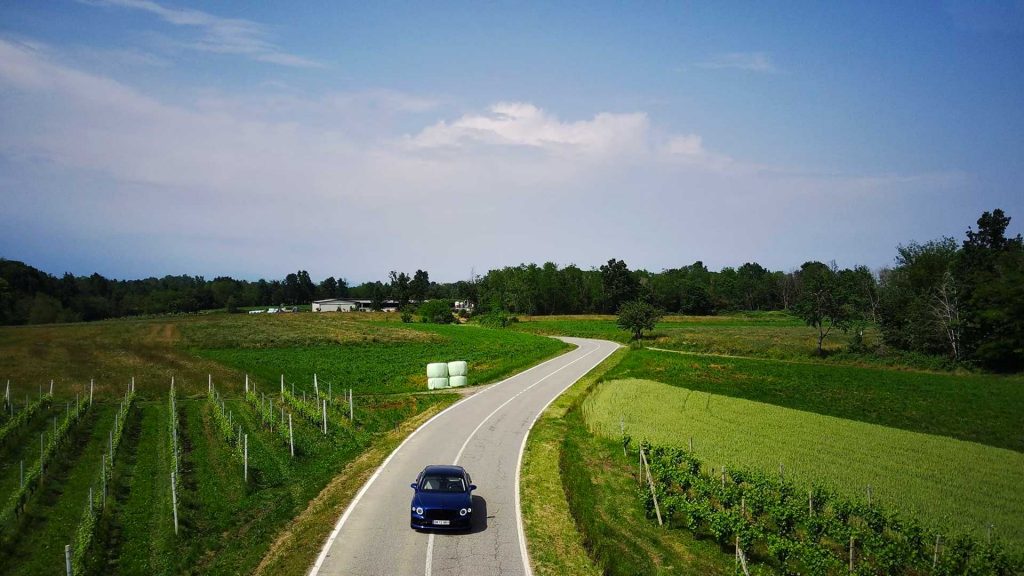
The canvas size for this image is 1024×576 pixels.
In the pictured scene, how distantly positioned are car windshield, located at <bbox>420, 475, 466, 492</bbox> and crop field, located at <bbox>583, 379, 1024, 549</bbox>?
12.6m

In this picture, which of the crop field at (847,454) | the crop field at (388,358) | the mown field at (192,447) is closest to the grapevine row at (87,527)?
the mown field at (192,447)

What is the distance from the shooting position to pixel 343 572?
48.0 feet

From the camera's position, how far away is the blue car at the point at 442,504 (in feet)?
56.1

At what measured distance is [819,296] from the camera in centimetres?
6719

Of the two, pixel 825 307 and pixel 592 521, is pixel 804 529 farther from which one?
pixel 825 307

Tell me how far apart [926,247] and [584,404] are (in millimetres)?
97529

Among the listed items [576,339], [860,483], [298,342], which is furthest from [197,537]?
[576,339]

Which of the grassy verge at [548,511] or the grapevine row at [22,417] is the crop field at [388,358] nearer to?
the grapevine row at [22,417]

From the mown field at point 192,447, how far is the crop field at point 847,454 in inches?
540

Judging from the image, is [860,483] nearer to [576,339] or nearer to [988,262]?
[988,262]

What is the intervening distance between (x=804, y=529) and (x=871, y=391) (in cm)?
3462

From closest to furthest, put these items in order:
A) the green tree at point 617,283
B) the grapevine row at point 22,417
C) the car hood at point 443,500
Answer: the car hood at point 443,500
the grapevine row at point 22,417
the green tree at point 617,283

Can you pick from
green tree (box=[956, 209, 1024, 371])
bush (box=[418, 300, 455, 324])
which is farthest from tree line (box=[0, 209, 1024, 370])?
bush (box=[418, 300, 455, 324])

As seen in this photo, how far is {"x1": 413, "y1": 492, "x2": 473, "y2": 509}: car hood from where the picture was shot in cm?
1730
